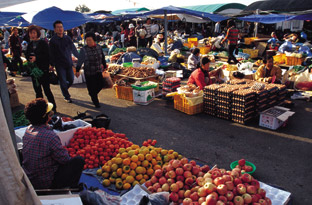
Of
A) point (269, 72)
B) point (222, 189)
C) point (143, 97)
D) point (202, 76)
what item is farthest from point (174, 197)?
point (269, 72)

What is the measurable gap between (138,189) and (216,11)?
2906 centimetres

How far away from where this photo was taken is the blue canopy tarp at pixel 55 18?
11.3 meters

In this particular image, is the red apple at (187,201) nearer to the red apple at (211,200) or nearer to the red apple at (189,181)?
the red apple at (211,200)

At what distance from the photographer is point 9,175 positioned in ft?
5.05

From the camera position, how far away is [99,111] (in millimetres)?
7266

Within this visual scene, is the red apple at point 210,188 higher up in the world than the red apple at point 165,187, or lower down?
higher up

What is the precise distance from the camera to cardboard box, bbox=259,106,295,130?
565 cm

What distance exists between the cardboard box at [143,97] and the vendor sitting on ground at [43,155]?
4.48 m

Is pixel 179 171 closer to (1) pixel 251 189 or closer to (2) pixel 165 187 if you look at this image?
(2) pixel 165 187

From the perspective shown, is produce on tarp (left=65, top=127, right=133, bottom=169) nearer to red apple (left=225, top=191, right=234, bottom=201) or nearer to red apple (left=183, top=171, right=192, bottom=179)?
red apple (left=183, top=171, right=192, bottom=179)

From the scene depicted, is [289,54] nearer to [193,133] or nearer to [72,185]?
[193,133]

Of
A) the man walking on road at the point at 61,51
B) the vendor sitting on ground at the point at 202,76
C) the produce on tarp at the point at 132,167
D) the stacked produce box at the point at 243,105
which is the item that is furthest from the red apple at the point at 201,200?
the man walking on road at the point at 61,51

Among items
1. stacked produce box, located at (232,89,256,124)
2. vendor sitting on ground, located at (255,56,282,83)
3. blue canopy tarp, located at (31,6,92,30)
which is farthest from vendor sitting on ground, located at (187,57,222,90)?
blue canopy tarp, located at (31,6,92,30)

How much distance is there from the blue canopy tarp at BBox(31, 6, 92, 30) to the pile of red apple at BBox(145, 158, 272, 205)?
33.4ft
